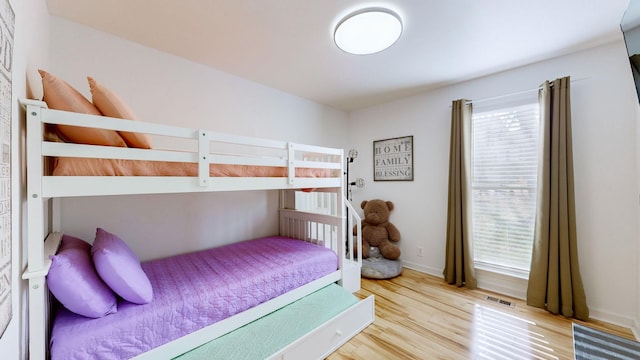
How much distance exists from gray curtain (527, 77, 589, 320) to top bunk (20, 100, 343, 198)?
7.63 ft

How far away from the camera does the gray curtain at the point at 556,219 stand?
2.01m

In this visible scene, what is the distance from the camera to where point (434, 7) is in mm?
1536

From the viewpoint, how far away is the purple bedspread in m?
1.03

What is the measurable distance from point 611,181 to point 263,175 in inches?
110

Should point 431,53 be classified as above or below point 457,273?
above

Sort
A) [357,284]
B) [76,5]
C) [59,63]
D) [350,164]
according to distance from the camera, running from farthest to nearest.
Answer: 1. [350,164]
2. [357,284]
3. [59,63]
4. [76,5]

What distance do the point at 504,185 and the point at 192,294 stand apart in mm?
2895

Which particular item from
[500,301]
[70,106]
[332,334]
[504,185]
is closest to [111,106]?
[70,106]

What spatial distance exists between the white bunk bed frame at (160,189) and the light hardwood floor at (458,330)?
185 mm

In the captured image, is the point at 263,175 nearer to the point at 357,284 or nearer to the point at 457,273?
the point at 357,284

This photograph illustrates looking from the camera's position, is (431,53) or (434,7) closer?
(434,7)

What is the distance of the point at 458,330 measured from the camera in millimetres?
1871

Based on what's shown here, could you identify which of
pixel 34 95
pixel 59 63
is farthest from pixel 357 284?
pixel 59 63

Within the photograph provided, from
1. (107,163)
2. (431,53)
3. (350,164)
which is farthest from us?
(350,164)
